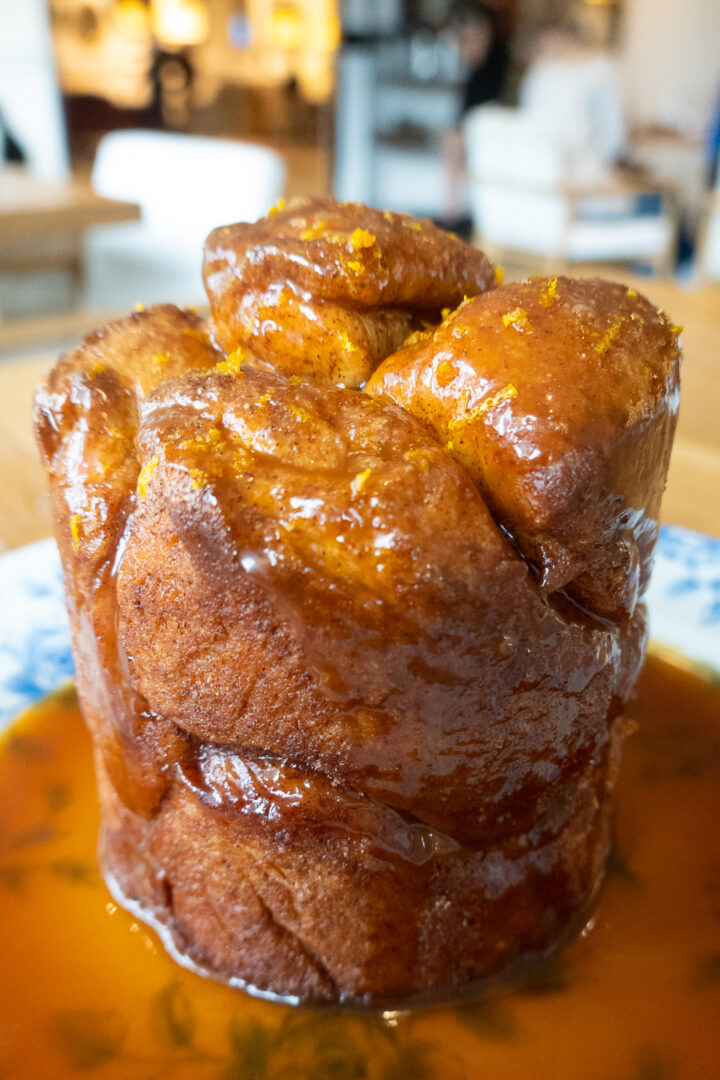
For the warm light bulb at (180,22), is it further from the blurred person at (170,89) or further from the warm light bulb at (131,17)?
the blurred person at (170,89)

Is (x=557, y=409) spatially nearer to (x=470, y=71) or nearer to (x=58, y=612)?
(x=58, y=612)

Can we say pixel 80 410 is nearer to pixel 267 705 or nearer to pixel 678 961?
pixel 267 705

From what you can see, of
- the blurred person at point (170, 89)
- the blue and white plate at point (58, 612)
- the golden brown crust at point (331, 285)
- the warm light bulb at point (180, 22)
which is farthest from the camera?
the warm light bulb at point (180, 22)

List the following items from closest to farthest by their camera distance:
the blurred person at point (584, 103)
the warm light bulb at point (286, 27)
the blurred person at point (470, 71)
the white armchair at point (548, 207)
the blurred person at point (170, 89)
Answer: the white armchair at point (548, 207) → the blurred person at point (584, 103) → the blurred person at point (470, 71) → the blurred person at point (170, 89) → the warm light bulb at point (286, 27)

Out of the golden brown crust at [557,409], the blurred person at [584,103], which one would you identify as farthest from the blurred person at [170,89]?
the golden brown crust at [557,409]

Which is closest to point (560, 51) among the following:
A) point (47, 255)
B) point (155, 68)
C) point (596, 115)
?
point (596, 115)

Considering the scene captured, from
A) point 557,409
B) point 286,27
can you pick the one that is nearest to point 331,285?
point 557,409
